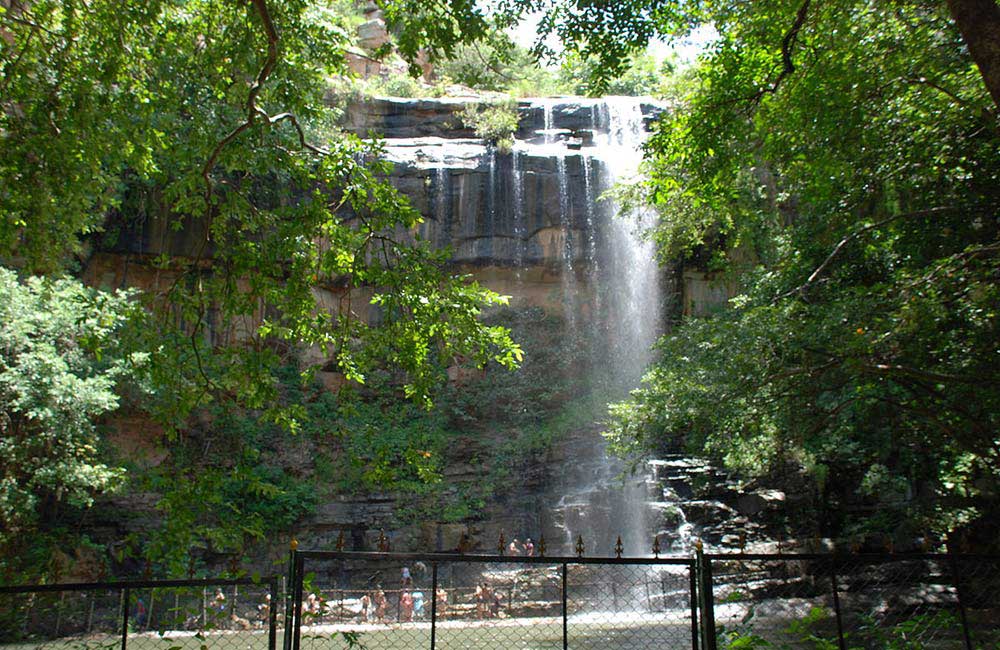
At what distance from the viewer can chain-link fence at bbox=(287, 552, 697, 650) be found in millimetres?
8836

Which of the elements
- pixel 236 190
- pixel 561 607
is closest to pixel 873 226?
pixel 561 607

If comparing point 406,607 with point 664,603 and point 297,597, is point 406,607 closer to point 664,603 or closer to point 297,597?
point 664,603

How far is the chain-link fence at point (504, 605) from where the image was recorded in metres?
Answer: 8.84

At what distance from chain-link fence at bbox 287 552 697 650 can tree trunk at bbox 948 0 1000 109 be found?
5.23 m

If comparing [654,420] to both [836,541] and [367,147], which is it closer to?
[836,541]

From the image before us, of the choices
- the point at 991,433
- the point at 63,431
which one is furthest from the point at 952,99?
the point at 63,431

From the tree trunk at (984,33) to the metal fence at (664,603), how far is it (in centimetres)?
293

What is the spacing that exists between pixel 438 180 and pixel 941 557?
18.5m

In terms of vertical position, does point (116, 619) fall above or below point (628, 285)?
below

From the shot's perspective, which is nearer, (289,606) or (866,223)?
(289,606)

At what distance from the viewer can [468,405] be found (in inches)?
865

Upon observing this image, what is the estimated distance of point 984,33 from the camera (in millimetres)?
4734

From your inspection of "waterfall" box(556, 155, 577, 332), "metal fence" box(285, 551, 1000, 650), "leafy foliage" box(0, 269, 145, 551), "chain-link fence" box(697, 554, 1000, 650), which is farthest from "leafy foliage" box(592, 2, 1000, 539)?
"waterfall" box(556, 155, 577, 332)

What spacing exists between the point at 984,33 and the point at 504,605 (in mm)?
11352
